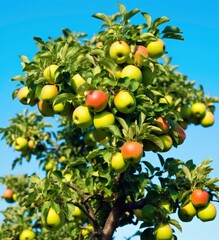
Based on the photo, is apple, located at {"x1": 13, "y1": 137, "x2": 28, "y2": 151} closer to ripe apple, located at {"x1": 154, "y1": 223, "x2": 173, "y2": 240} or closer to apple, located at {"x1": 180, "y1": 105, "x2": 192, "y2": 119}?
apple, located at {"x1": 180, "y1": 105, "x2": 192, "y2": 119}

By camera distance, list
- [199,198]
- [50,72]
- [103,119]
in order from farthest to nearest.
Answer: [199,198] → [50,72] → [103,119]

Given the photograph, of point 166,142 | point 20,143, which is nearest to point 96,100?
point 166,142

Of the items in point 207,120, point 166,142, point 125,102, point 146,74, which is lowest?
point 166,142

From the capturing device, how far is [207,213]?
5.61 m

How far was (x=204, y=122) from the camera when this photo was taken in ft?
32.1

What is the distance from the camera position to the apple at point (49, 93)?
5.17 m

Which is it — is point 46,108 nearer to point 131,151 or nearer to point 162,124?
point 131,151

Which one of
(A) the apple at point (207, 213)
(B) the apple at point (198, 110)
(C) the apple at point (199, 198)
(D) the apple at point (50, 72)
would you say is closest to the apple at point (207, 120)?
(B) the apple at point (198, 110)

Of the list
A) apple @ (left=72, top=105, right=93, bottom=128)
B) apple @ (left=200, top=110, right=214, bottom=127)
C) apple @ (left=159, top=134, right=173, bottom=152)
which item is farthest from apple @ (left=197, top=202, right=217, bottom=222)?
apple @ (left=200, top=110, right=214, bottom=127)

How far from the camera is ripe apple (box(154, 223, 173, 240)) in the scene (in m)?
5.57

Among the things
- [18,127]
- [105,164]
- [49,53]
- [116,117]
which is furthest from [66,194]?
[18,127]

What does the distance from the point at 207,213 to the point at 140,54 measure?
2128mm

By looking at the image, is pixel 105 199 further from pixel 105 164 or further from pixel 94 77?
pixel 94 77

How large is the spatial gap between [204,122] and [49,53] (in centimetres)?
535
